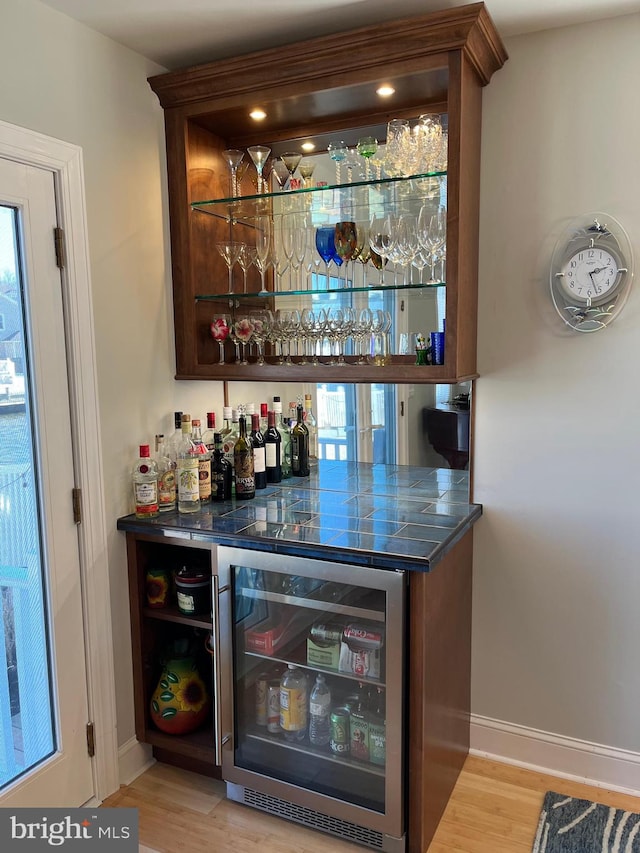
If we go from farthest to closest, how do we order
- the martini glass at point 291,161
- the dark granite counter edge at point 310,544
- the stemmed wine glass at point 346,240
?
1. the martini glass at point 291,161
2. the stemmed wine glass at point 346,240
3. the dark granite counter edge at point 310,544

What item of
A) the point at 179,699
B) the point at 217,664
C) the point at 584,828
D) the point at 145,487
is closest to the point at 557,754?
the point at 584,828

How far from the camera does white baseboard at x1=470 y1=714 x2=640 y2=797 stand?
2225 millimetres

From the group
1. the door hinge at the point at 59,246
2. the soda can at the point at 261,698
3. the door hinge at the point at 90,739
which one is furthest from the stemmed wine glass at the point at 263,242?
the door hinge at the point at 90,739

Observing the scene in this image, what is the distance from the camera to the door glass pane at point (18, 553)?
1.88 metres

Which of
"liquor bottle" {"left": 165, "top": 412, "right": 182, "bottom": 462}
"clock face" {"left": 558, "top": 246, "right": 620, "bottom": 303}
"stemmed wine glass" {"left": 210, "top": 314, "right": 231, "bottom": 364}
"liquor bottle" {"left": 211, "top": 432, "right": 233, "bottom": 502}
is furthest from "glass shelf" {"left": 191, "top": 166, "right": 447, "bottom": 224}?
"liquor bottle" {"left": 211, "top": 432, "right": 233, "bottom": 502}

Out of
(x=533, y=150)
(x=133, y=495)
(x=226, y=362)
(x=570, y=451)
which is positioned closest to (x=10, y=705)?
(x=133, y=495)

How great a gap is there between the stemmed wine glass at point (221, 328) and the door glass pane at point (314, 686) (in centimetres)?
92

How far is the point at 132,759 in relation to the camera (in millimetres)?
2350

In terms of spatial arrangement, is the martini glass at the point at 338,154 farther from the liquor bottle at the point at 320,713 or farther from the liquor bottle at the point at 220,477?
the liquor bottle at the point at 320,713

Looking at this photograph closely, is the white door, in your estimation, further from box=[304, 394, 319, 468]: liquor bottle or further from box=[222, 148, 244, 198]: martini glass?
box=[304, 394, 319, 468]: liquor bottle

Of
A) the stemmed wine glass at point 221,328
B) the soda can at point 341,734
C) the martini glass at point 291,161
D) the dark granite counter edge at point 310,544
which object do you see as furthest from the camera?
the stemmed wine glass at point 221,328

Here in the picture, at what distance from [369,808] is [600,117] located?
2260 mm

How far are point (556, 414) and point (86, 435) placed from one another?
1568 millimetres

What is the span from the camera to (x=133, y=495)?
2.35m
